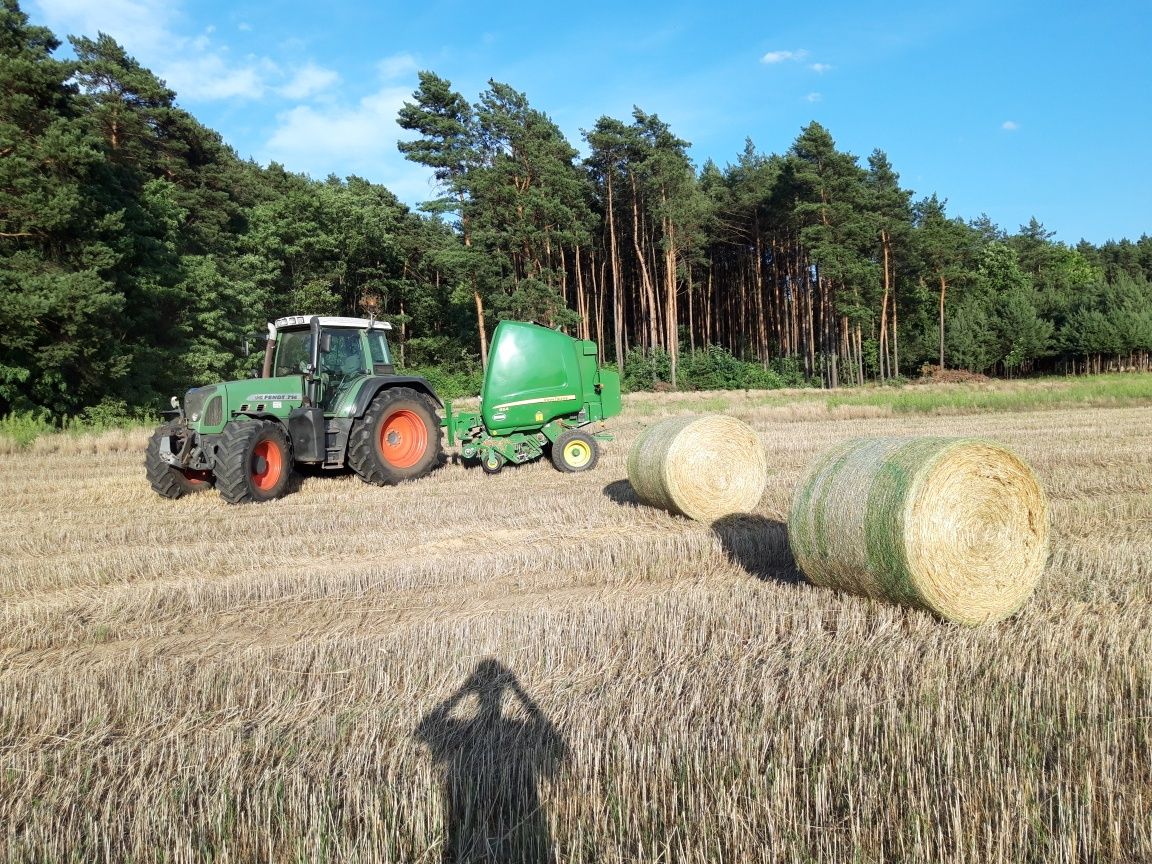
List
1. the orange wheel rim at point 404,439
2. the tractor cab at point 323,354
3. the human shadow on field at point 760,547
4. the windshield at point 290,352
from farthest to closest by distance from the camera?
1. the orange wheel rim at point 404,439
2. the windshield at point 290,352
3. the tractor cab at point 323,354
4. the human shadow on field at point 760,547

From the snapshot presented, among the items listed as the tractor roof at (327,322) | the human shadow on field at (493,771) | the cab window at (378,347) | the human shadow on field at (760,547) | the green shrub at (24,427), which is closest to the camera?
the human shadow on field at (493,771)

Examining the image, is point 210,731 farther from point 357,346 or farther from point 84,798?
point 357,346

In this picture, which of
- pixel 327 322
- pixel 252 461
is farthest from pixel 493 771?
pixel 327 322

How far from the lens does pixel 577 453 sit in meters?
10.7

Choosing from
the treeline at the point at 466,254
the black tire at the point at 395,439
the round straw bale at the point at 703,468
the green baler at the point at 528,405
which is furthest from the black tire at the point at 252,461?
the treeline at the point at 466,254

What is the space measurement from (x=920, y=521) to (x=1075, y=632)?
33.2 inches

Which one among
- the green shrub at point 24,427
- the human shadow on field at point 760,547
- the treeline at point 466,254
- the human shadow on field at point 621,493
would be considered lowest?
the human shadow on field at point 760,547

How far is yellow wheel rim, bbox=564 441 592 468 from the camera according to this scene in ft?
35.0

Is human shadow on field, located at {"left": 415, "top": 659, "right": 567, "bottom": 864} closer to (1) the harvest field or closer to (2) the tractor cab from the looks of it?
(1) the harvest field

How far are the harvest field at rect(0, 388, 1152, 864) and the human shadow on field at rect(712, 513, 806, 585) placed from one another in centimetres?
4

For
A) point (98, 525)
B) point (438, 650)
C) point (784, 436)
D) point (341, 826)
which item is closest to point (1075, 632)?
point (438, 650)

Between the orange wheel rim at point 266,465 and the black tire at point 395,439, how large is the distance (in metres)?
0.91

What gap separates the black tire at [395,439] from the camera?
925cm

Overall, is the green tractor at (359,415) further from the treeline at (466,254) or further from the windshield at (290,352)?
the treeline at (466,254)
